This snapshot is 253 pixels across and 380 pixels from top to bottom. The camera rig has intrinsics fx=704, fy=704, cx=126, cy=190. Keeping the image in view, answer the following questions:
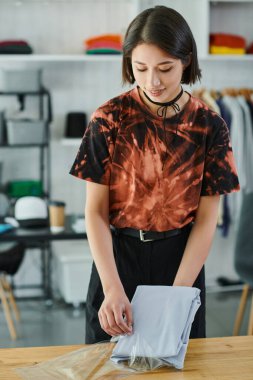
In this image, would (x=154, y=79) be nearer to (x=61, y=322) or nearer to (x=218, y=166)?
(x=218, y=166)

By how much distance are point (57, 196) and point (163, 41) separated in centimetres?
357

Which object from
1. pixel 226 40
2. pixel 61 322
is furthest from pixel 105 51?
pixel 61 322

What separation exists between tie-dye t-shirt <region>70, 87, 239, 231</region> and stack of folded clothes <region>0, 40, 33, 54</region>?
9.88ft

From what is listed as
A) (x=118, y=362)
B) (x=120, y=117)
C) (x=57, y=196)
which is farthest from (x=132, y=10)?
(x=118, y=362)

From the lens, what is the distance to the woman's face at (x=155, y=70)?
5.27ft

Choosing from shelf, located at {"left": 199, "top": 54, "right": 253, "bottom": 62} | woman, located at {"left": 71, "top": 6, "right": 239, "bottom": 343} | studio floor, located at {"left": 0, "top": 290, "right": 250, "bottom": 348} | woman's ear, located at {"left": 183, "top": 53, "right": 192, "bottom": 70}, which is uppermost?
woman's ear, located at {"left": 183, "top": 53, "right": 192, "bottom": 70}

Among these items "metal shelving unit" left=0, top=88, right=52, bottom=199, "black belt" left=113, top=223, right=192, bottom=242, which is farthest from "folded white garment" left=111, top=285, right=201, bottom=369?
"metal shelving unit" left=0, top=88, right=52, bottom=199

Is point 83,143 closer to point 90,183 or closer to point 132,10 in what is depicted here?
point 90,183

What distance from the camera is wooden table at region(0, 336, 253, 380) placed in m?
1.47

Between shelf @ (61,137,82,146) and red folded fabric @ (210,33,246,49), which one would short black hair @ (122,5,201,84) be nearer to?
shelf @ (61,137,82,146)

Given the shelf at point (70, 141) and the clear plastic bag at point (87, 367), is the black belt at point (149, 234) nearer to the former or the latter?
the clear plastic bag at point (87, 367)

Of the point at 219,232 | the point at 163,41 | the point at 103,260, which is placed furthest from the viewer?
the point at 219,232

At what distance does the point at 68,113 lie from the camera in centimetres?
→ 491

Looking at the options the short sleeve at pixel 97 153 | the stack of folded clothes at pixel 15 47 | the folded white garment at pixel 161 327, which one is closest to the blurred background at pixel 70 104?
the stack of folded clothes at pixel 15 47
